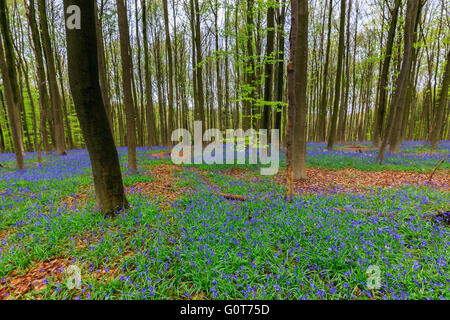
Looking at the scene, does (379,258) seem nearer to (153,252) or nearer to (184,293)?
(184,293)

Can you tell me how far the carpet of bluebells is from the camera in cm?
256

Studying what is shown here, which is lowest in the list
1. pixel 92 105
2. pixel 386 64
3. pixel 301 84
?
pixel 92 105

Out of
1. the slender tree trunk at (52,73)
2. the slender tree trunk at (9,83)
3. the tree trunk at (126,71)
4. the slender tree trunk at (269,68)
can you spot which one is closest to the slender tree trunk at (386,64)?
the slender tree trunk at (269,68)

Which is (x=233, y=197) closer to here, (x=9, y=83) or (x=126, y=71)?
(x=126, y=71)

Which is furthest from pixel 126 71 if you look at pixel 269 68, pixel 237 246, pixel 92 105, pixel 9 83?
pixel 237 246

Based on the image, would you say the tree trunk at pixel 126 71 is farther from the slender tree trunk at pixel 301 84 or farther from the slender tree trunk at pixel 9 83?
the slender tree trunk at pixel 301 84

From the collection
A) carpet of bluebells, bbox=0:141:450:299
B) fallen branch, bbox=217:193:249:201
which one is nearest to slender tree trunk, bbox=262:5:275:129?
fallen branch, bbox=217:193:249:201

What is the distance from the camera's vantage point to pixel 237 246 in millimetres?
3434

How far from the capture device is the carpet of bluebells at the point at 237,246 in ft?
8.39

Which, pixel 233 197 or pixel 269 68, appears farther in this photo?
pixel 269 68

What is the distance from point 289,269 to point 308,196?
381 centimetres

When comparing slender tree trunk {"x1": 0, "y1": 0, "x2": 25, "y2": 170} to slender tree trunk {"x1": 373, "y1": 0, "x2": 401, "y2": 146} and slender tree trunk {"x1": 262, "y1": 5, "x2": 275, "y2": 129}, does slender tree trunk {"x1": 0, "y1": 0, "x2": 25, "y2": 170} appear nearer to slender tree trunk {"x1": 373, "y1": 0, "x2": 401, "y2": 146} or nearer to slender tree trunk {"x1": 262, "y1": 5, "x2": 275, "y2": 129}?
slender tree trunk {"x1": 262, "y1": 5, "x2": 275, "y2": 129}

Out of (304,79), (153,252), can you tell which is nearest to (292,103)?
(304,79)
